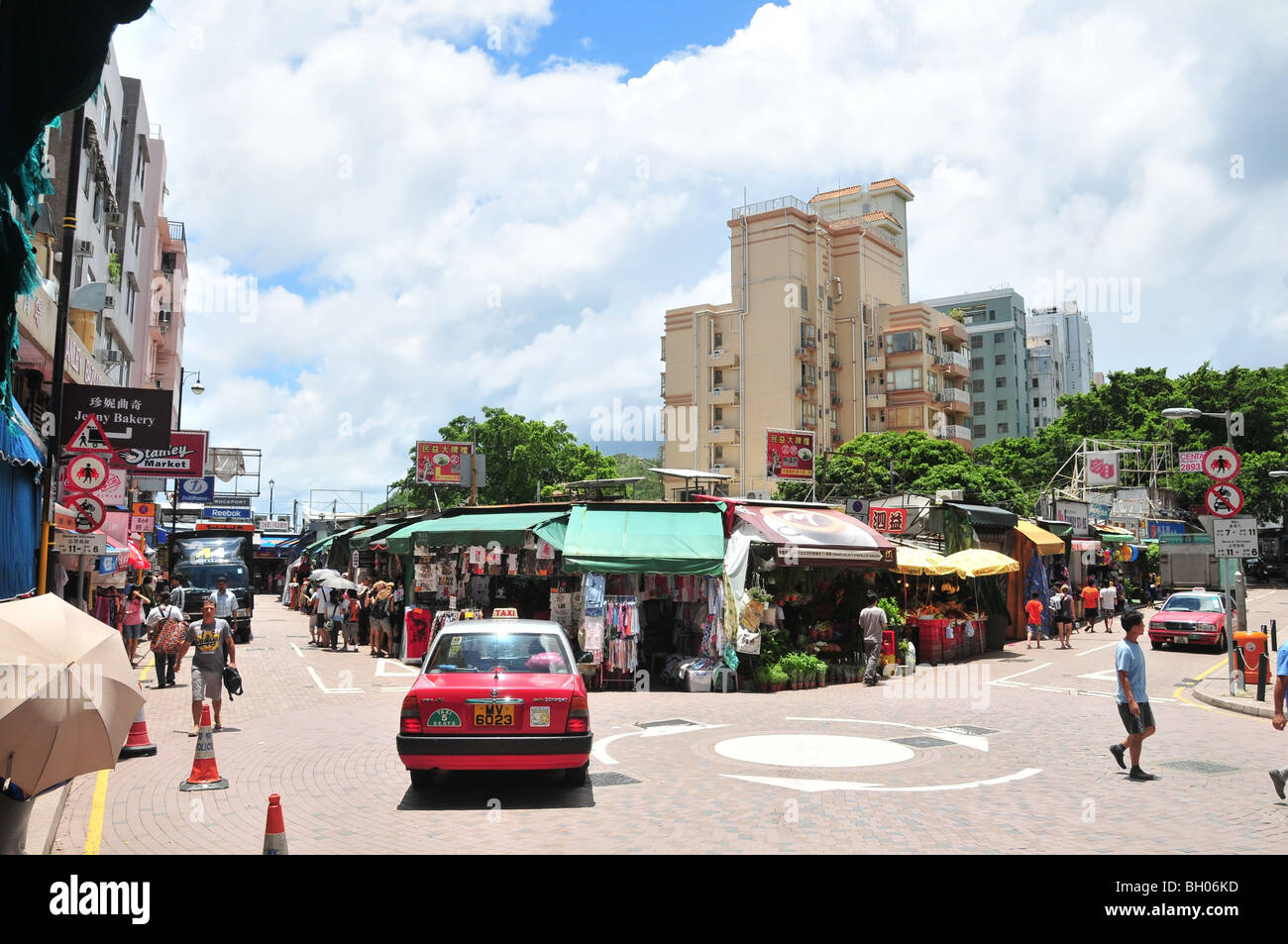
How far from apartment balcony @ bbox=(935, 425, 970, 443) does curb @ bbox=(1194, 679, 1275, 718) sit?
54850 millimetres

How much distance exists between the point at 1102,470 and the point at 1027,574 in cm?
2368

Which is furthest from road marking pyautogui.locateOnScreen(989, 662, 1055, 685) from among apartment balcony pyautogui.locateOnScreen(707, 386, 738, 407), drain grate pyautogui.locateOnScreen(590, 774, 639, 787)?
apartment balcony pyautogui.locateOnScreen(707, 386, 738, 407)

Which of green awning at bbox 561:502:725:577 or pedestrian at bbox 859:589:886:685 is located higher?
green awning at bbox 561:502:725:577

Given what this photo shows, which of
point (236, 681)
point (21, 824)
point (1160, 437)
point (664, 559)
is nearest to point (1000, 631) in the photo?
point (664, 559)

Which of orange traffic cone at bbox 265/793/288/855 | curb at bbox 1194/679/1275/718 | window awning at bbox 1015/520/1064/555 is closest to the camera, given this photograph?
orange traffic cone at bbox 265/793/288/855

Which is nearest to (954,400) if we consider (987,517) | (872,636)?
(987,517)

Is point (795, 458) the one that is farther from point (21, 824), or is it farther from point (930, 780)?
point (21, 824)

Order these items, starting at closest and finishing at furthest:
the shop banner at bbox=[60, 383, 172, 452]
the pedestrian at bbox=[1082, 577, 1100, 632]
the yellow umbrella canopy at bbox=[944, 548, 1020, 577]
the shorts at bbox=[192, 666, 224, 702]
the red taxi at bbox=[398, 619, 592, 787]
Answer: the red taxi at bbox=[398, 619, 592, 787]
the shorts at bbox=[192, 666, 224, 702]
the shop banner at bbox=[60, 383, 172, 452]
the yellow umbrella canopy at bbox=[944, 548, 1020, 577]
the pedestrian at bbox=[1082, 577, 1100, 632]

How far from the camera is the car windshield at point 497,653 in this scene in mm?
9414

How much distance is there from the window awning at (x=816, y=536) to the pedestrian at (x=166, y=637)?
10.6m

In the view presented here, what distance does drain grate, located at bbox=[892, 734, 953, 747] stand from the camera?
40.3ft

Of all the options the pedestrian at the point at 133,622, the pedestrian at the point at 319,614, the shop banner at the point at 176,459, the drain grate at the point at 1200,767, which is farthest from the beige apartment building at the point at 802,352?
the drain grate at the point at 1200,767

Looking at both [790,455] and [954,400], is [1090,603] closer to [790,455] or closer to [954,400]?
[790,455]

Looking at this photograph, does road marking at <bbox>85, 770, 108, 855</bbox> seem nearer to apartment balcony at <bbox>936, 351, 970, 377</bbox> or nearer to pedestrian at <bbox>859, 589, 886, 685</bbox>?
pedestrian at <bbox>859, 589, 886, 685</bbox>
